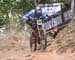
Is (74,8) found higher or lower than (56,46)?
higher

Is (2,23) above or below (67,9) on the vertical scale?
below

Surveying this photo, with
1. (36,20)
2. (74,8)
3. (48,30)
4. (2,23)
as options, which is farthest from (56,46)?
(2,23)

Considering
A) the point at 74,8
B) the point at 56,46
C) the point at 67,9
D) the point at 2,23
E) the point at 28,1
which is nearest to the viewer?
the point at 56,46

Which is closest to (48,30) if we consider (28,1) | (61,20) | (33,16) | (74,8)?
(61,20)

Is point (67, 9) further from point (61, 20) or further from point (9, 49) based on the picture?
point (9, 49)

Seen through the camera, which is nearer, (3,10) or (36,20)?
(36,20)

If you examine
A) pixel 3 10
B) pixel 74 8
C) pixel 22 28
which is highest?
pixel 74 8

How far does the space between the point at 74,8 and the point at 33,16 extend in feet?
8.45

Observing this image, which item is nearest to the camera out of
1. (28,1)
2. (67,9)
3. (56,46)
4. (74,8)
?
(56,46)

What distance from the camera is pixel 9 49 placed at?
1349 cm

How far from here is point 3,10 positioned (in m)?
21.2

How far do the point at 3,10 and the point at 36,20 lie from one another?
10.4m

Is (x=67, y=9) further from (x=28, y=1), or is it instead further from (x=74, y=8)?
(x=28, y=1)

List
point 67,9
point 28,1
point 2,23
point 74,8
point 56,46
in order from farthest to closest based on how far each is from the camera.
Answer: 1. point 2,23
2. point 28,1
3. point 67,9
4. point 74,8
5. point 56,46
